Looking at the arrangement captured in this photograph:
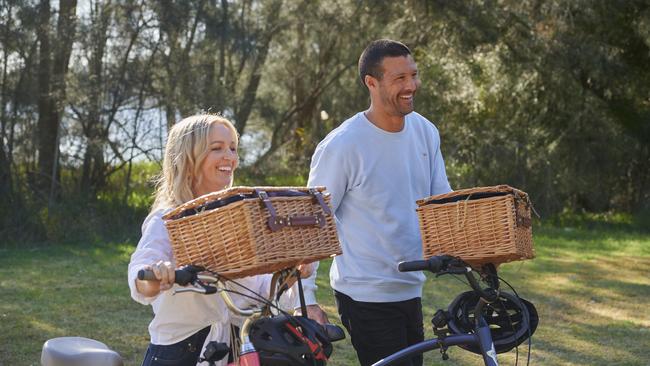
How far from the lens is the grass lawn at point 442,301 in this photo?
796 centimetres

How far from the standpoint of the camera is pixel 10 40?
44.9 feet

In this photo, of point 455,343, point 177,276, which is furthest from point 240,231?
point 455,343

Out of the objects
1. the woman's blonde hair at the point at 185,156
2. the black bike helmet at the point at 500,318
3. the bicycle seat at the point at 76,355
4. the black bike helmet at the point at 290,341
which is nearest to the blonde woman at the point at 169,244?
the woman's blonde hair at the point at 185,156

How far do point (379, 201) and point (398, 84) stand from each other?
0.49 metres

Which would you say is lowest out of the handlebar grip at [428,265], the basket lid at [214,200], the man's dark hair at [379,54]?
the handlebar grip at [428,265]

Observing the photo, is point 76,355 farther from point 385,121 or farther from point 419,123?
point 419,123

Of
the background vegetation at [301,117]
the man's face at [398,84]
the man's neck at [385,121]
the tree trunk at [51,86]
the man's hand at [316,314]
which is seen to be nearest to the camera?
the man's hand at [316,314]

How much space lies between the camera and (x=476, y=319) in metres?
3.54

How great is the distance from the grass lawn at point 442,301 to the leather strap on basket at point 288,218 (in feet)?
14.7

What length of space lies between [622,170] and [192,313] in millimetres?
14550

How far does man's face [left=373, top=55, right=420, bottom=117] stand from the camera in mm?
4160

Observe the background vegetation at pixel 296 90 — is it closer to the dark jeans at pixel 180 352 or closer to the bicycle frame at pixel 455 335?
the dark jeans at pixel 180 352

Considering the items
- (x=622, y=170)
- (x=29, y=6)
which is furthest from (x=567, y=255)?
(x=29, y=6)

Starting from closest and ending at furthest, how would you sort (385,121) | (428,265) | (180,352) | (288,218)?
(288,218) → (428,265) → (180,352) → (385,121)
